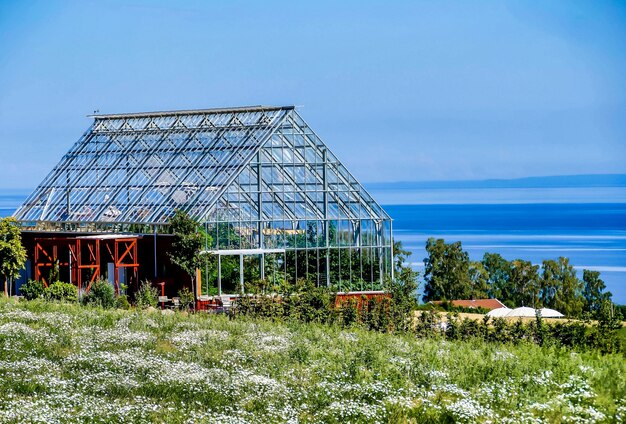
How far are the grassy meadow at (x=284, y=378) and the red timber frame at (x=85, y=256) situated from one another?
1731 cm

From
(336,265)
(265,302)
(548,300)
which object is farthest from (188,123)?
(548,300)

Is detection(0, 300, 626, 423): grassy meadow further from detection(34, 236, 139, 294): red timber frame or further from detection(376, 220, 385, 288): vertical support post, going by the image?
detection(376, 220, 385, 288): vertical support post

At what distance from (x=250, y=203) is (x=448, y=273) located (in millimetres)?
21472

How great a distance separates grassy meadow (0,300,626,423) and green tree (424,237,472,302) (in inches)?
1446

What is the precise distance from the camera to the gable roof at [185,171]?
1767 inches

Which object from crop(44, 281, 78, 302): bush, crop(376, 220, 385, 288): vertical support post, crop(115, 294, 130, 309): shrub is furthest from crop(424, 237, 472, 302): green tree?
crop(115, 294, 130, 309): shrub

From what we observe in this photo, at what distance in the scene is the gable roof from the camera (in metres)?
44.9

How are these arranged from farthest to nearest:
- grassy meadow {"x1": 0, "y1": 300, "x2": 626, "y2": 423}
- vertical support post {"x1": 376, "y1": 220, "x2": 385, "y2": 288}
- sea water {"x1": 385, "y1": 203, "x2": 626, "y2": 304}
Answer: sea water {"x1": 385, "y1": 203, "x2": 626, "y2": 304} < vertical support post {"x1": 376, "y1": 220, "x2": 385, "y2": 288} < grassy meadow {"x1": 0, "y1": 300, "x2": 626, "y2": 423}

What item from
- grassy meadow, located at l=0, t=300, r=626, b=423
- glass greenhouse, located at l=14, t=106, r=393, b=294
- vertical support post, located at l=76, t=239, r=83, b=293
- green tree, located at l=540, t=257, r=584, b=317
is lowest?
grassy meadow, located at l=0, t=300, r=626, b=423

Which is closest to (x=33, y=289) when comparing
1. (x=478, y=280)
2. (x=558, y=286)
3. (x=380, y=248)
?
(x=380, y=248)

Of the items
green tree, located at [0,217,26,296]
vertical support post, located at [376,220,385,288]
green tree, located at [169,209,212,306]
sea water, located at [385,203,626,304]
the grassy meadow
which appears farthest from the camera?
sea water, located at [385,203,626,304]

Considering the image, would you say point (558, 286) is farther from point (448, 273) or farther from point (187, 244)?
point (187, 244)

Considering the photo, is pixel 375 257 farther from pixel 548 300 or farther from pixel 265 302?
pixel 548 300

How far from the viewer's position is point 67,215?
4934 cm
